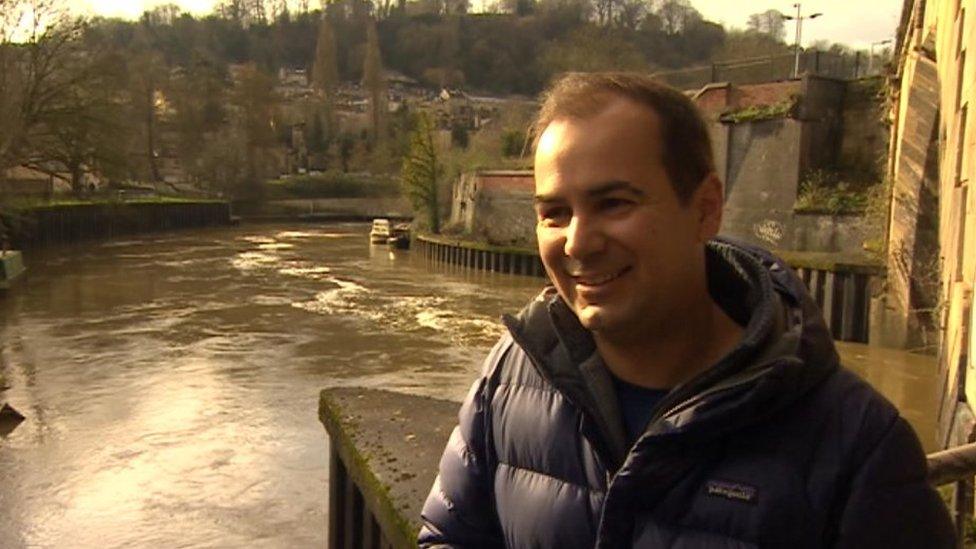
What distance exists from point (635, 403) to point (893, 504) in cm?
48

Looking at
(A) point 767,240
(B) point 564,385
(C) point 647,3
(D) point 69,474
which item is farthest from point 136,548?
(C) point 647,3

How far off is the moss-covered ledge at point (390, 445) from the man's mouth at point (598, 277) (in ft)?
3.34

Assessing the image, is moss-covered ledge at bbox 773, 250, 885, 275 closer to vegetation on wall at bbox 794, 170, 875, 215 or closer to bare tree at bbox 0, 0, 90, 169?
vegetation on wall at bbox 794, 170, 875, 215

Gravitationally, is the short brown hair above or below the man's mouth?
above

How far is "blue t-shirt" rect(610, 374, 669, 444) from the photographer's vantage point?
1.66m

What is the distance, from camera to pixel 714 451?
4.88 ft

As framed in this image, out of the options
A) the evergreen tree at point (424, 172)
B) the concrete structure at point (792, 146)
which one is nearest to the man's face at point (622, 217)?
the concrete structure at point (792, 146)

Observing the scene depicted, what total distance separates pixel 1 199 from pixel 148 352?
18.5 m

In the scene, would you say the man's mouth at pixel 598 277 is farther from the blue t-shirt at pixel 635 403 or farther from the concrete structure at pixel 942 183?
the concrete structure at pixel 942 183

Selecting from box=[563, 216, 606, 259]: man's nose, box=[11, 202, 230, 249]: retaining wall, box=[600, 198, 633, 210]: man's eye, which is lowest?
box=[11, 202, 230, 249]: retaining wall

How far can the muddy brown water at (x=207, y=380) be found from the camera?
8609 mm

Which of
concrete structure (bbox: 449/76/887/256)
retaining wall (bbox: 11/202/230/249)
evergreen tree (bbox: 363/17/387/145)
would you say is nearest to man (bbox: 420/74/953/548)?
concrete structure (bbox: 449/76/887/256)

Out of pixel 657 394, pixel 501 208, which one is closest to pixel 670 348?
→ pixel 657 394

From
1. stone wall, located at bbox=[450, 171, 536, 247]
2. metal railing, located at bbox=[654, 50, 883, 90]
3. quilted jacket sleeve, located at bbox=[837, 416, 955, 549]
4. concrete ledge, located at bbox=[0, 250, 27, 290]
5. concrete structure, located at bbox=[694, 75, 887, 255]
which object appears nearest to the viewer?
quilted jacket sleeve, located at bbox=[837, 416, 955, 549]
